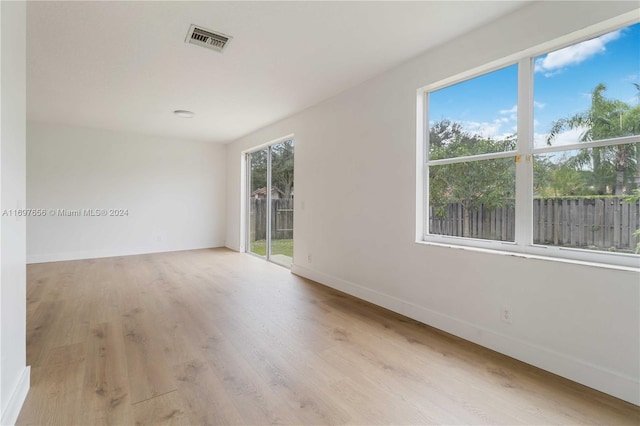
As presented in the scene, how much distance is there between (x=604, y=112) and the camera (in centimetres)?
201

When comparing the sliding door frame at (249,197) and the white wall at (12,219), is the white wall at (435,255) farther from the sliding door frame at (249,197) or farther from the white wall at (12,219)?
the white wall at (12,219)

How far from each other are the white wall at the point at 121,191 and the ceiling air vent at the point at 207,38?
4632 mm

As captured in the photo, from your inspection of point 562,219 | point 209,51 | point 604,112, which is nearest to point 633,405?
point 562,219

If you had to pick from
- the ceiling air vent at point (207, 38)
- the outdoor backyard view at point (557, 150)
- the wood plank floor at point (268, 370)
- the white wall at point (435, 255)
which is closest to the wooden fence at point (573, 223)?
the outdoor backyard view at point (557, 150)

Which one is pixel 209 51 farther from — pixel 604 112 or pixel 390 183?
pixel 604 112

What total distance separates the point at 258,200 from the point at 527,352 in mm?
5347

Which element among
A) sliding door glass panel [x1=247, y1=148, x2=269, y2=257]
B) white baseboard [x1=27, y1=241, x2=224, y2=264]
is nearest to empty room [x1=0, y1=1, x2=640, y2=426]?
white baseboard [x1=27, y1=241, x2=224, y2=264]

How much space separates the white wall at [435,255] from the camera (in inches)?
74.9

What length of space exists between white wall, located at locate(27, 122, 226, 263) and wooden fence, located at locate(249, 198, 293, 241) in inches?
51.4

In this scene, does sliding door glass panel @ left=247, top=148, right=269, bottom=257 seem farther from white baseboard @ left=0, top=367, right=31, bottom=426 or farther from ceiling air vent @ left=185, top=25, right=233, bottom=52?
white baseboard @ left=0, top=367, right=31, bottom=426

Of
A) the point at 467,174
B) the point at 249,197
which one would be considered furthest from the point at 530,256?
the point at 249,197

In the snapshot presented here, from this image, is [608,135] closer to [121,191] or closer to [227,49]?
[227,49]

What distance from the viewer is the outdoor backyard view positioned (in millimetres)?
1925

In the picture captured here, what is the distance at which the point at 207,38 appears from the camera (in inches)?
105
